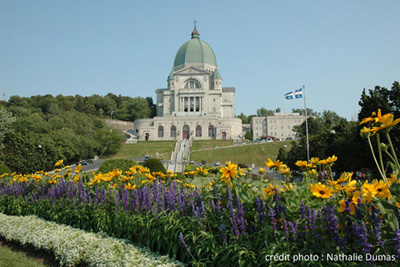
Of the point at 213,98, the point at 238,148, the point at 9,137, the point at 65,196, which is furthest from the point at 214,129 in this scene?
the point at 65,196

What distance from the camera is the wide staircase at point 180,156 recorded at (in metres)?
45.3

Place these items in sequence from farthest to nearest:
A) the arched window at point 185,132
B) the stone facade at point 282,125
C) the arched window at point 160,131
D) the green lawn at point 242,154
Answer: the stone facade at point 282,125 < the arched window at point 160,131 < the arched window at point 185,132 < the green lawn at point 242,154

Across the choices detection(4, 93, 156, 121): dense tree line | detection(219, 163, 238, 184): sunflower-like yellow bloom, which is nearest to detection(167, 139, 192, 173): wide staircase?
detection(219, 163, 238, 184): sunflower-like yellow bloom

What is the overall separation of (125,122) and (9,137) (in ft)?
213

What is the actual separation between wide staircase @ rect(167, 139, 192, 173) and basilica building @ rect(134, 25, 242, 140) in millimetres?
10742

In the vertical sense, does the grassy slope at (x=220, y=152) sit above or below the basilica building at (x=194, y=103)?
below

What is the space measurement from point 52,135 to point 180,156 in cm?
2046

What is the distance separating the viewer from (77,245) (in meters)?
7.09

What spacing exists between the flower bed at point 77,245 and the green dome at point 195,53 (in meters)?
83.8

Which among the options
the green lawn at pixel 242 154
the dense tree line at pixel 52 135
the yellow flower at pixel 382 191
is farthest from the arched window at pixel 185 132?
the yellow flower at pixel 382 191

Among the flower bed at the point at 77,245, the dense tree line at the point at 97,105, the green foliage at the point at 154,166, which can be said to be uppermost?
the dense tree line at the point at 97,105

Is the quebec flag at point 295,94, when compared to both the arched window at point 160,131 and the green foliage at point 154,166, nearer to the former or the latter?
the green foliage at point 154,166

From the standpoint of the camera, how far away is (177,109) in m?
86.8

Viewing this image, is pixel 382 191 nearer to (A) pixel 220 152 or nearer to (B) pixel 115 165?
(B) pixel 115 165
